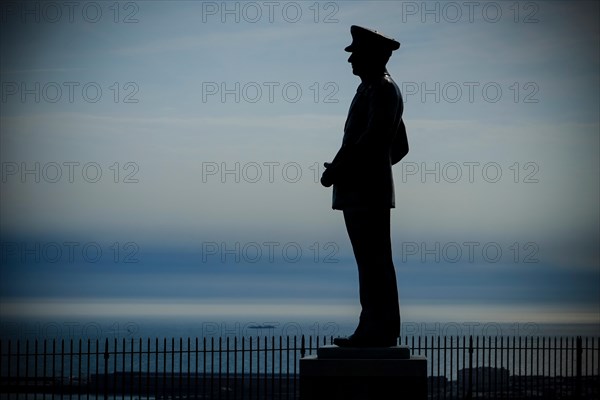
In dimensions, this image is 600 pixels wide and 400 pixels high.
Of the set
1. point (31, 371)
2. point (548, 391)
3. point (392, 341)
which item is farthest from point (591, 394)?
point (31, 371)

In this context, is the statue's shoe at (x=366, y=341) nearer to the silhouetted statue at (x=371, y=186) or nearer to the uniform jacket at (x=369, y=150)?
→ the silhouetted statue at (x=371, y=186)

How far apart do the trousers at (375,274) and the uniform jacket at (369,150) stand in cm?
17

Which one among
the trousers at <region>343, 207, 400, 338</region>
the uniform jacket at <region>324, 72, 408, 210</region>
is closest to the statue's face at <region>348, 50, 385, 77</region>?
the uniform jacket at <region>324, 72, 408, 210</region>

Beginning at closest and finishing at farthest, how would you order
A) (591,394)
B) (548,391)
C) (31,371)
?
(591,394) → (548,391) → (31,371)

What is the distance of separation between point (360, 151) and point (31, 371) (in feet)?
188

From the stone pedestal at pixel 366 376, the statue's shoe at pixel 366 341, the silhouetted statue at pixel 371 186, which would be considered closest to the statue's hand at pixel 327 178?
the silhouetted statue at pixel 371 186

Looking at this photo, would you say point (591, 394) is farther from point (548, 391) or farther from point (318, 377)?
point (318, 377)

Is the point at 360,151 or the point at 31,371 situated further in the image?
the point at 31,371

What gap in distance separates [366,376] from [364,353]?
27cm

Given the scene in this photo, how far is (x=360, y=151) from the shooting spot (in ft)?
41.3

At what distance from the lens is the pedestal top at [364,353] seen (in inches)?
489

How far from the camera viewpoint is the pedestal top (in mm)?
12430

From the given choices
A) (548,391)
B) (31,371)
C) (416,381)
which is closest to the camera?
(416,381)

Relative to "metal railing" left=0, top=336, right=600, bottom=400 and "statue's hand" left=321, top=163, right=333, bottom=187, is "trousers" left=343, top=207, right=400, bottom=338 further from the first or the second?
"metal railing" left=0, top=336, right=600, bottom=400
